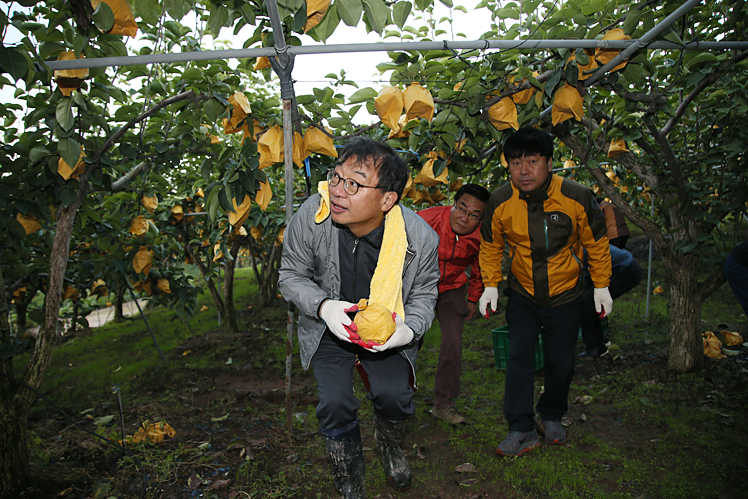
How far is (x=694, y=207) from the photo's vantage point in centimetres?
324

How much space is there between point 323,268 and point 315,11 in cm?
93

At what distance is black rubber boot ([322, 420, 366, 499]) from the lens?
1.83 meters

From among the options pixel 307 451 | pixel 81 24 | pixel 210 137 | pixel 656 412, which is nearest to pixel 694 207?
pixel 656 412

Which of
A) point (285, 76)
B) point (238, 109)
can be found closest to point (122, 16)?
point (285, 76)

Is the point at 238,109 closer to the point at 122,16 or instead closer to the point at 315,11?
the point at 122,16

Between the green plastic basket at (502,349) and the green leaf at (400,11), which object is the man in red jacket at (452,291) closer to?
the green plastic basket at (502,349)

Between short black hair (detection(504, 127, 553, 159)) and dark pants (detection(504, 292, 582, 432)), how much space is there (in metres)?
0.76

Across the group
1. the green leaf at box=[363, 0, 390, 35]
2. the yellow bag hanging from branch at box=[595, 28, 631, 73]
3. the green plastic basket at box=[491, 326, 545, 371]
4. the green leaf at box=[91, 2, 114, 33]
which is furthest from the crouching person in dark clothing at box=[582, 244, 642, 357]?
the green leaf at box=[91, 2, 114, 33]

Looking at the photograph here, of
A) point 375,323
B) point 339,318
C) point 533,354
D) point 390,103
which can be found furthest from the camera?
point 533,354

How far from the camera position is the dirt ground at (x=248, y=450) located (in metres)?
2.20

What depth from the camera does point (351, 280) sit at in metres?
1.95

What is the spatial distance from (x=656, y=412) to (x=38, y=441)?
3743 mm

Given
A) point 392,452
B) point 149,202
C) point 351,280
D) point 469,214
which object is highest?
point 149,202

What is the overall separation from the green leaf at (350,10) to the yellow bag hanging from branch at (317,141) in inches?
39.5
